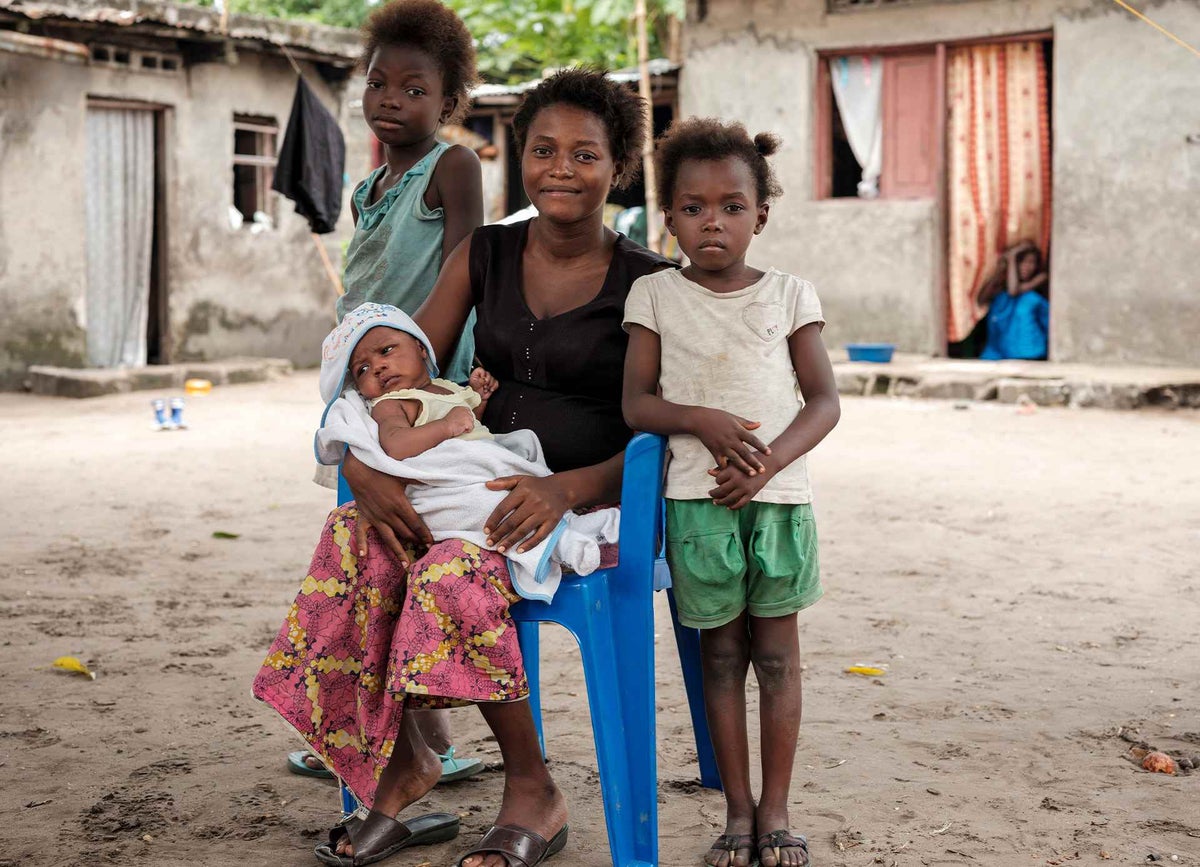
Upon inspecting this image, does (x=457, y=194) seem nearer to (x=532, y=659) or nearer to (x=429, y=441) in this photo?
(x=429, y=441)

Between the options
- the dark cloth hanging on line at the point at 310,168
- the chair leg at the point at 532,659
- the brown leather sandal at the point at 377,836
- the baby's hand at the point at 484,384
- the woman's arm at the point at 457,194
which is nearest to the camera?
the brown leather sandal at the point at 377,836

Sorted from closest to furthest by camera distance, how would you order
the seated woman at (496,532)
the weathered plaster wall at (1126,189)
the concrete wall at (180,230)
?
the seated woman at (496,532), the weathered plaster wall at (1126,189), the concrete wall at (180,230)

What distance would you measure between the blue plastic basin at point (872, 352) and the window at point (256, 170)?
19.8 feet

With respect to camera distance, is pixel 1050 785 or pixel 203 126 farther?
pixel 203 126

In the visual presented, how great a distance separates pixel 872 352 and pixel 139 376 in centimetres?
610

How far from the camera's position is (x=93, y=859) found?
2434 mm

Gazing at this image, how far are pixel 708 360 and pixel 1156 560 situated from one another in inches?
122

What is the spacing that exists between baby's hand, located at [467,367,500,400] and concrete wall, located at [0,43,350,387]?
943 centimetres

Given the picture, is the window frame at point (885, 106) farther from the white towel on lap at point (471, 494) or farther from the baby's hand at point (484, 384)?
the white towel on lap at point (471, 494)

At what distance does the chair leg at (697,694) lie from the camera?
2.76 meters

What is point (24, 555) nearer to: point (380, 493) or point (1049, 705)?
point (380, 493)

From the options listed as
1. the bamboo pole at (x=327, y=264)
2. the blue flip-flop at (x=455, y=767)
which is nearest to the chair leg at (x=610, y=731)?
the blue flip-flop at (x=455, y=767)

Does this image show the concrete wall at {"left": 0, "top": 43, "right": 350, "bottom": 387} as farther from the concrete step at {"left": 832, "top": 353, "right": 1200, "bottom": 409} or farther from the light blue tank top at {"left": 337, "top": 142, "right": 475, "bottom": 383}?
the light blue tank top at {"left": 337, "top": 142, "right": 475, "bottom": 383}

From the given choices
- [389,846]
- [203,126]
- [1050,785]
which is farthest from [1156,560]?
[203,126]
